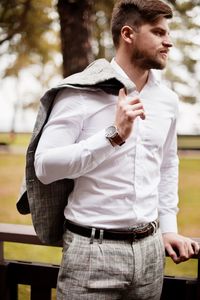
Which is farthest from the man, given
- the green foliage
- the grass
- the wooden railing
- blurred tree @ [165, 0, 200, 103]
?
the green foliage

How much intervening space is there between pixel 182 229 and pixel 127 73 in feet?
21.2

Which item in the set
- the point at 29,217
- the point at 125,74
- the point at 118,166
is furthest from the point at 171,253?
the point at 29,217

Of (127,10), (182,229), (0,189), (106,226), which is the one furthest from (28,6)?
(0,189)

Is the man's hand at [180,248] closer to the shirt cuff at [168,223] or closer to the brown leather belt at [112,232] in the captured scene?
the shirt cuff at [168,223]

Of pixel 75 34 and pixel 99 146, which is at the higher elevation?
pixel 99 146

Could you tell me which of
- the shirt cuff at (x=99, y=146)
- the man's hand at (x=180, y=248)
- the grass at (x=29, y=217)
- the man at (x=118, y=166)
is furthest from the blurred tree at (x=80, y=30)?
the shirt cuff at (x=99, y=146)

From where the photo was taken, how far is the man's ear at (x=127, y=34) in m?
1.59

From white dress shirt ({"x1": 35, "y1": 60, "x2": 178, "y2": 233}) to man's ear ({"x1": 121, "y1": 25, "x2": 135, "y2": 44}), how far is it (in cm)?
10

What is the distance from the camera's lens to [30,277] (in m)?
1.90

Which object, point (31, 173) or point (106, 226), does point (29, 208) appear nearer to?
point (31, 173)

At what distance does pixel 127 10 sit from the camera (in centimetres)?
164

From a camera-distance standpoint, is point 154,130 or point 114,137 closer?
point 114,137

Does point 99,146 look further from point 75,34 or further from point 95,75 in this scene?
point 75,34

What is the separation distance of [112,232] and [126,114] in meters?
0.40
